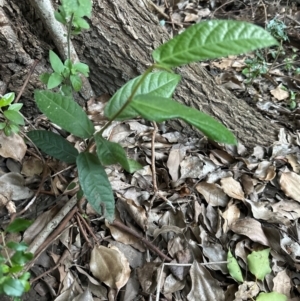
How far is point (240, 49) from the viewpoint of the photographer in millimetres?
692

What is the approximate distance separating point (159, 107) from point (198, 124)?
0.10m

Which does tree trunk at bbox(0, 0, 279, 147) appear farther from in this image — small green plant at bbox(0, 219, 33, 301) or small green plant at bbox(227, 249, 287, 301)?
small green plant at bbox(0, 219, 33, 301)

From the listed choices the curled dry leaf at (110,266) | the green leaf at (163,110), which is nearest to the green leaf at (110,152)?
the green leaf at (163,110)

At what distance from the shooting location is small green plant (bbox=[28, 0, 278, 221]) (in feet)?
2.34

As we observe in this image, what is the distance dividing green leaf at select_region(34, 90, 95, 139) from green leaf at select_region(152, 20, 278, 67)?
0.36 metres

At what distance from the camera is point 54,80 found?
49.3 inches

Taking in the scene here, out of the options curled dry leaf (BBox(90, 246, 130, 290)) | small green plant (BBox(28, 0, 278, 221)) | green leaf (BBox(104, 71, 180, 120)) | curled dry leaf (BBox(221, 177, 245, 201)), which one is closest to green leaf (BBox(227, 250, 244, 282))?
curled dry leaf (BBox(221, 177, 245, 201))

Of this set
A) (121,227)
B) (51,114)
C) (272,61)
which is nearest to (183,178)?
(121,227)

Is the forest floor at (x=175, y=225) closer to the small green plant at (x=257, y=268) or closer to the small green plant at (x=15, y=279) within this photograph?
the small green plant at (x=257, y=268)

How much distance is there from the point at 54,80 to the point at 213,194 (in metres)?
0.68

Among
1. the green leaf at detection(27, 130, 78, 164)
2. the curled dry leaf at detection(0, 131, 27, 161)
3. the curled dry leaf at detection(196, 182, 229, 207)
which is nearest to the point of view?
the green leaf at detection(27, 130, 78, 164)

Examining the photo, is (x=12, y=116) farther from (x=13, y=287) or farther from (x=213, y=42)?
(x=213, y=42)

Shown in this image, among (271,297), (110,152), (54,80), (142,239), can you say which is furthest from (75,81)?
(271,297)

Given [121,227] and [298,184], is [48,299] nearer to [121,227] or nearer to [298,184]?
[121,227]
